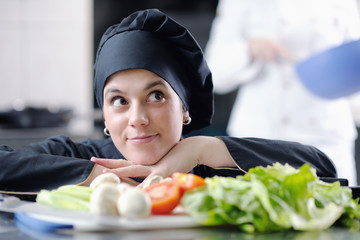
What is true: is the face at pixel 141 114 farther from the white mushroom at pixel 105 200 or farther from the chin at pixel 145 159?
the white mushroom at pixel 105 200

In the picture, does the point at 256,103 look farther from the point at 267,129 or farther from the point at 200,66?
the point at 200,66

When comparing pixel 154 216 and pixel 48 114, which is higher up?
pixel 154 216

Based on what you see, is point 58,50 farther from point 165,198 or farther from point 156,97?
point 165,198

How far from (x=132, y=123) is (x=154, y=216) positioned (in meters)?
0.35

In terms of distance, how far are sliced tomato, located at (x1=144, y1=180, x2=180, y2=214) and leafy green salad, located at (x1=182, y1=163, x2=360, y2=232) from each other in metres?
0.02

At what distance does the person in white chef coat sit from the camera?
2469 millimetres

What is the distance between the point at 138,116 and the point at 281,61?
1990 mm

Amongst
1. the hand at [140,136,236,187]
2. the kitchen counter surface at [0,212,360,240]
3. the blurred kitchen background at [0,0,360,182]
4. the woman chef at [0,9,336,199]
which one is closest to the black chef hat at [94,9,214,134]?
the woman chef at [0,9,336,199]

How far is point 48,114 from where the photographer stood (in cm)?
268

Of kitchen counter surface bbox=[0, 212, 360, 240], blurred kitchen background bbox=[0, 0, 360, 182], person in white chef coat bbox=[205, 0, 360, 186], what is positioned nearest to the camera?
kitchen counter surface bbox=[0, 212, 360, 240]

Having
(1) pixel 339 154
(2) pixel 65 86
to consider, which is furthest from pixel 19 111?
(1) pixel 339 154

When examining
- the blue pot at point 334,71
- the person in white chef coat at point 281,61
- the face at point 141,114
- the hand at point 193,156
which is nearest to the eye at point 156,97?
the face at point 141,114

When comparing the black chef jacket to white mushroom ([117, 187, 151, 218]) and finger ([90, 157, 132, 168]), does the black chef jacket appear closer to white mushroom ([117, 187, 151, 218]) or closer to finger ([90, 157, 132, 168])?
finger ([90, 157, 132, 168])

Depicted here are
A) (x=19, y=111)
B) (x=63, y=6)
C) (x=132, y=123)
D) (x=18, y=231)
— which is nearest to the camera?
(x=18, y=231)
